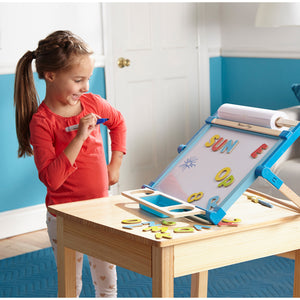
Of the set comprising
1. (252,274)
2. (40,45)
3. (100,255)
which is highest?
(40,45)

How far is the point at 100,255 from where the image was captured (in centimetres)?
161

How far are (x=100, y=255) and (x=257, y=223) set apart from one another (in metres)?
0.43

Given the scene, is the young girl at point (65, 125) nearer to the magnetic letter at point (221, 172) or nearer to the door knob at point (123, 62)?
the magnetic letter at point (221, 172)

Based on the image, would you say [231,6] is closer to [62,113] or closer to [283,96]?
[283,96]

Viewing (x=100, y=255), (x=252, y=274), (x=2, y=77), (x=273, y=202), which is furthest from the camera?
(x=2, y=77)

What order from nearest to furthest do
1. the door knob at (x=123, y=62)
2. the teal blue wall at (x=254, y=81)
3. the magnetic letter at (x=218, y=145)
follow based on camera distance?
the magnetic letter at (x=218, y=145) < the door knob at (x=123, y=62) < the teal blue wall at (x=254, y=81)

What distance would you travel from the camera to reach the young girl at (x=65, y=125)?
186 cm

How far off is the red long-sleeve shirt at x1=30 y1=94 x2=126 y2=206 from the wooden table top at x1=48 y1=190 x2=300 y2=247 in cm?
16

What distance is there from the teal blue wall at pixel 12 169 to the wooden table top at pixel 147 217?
182 centimetres

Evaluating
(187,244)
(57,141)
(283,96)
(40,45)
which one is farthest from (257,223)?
(283,96)

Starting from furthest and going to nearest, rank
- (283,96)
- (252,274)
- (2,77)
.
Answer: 1. (283,96)
2. (2,77)
3. (252,274)

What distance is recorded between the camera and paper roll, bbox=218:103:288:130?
169 centimetres

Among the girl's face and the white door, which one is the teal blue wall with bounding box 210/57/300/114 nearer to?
the white door

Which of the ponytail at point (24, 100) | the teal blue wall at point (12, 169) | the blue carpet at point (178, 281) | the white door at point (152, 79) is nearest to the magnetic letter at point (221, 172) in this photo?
the ponytail at point (24, 100)
